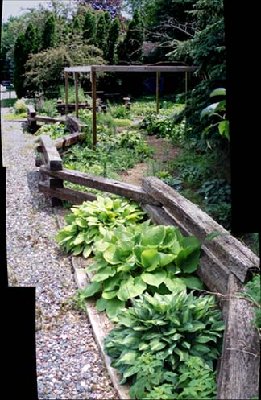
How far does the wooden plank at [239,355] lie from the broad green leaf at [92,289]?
1.03 metres

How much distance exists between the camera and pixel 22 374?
1224 millimetres

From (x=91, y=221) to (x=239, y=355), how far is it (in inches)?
95.6

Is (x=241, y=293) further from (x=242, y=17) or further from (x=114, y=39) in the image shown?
(x=114, y=39)

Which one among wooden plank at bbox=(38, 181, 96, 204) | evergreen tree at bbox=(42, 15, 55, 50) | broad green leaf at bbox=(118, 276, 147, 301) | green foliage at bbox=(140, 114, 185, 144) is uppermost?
evergreen tree at bbox=(42, 15, 55, 50)

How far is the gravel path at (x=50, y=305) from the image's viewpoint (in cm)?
239

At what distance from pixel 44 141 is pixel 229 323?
5.12 m

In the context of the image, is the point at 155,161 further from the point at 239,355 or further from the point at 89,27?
the point at 239,355

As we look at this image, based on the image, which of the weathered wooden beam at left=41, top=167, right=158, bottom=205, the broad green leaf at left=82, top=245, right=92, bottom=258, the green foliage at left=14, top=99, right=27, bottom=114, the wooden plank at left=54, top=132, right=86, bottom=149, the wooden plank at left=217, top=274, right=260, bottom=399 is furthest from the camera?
the green foliage at left=14, top=99, right=27, bottom=114

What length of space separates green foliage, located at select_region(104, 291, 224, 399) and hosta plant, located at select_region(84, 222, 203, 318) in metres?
0.30

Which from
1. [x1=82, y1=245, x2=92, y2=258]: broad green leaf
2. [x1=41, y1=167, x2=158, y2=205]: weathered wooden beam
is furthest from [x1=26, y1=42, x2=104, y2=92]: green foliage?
[x1=82, y1=245, x2=92, y2=258]: broad green leaf

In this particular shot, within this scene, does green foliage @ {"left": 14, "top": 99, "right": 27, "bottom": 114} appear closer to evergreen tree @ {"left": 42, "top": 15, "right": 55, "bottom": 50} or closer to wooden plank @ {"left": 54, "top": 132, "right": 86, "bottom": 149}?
evergreen tree @ {"left": 42, "top": 15, "right": 55, "bottom": 50}

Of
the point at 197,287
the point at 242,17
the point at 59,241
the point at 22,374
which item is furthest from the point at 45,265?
the point at 242,17

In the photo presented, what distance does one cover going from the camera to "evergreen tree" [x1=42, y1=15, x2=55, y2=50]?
289 inches

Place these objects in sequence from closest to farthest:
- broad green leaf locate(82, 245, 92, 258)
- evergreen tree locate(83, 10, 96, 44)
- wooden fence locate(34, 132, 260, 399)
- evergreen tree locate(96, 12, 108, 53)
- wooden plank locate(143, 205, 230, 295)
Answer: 1. wooden fence locate(34, 132, 260, 399)
2. wooden plank locate(143, 205, 230, 295)
3. broad green leaf locate(82, 245, 92, 258)
4. evergreen tree locate(83, 10, 96, 44)
5. evergreen tree locate(96, 12, 108, 53)
